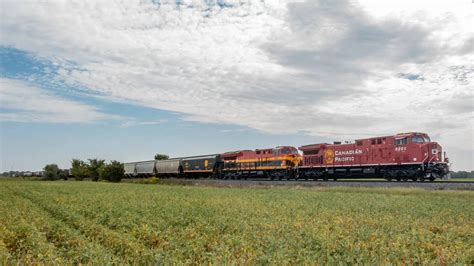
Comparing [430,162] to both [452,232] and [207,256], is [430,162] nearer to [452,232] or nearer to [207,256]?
[452,232]

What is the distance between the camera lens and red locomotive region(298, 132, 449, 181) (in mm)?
33375

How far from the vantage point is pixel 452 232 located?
12.5 m

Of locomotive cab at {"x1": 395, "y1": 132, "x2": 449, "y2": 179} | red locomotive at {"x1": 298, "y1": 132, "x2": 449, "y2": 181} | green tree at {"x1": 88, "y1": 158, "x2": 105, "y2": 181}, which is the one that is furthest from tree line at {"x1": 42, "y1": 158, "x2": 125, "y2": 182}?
locomotive cab at {"x1": 395, "y1": 132, "x2": 449, "y2": 179}

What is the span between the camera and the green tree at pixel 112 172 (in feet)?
Answer: 254

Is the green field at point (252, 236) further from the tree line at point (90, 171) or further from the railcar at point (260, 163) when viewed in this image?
the tree line at point (90, 171)

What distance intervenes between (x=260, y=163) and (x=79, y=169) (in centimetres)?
6164

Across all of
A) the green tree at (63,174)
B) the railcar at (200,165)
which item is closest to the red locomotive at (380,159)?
the railcar at (200,165)

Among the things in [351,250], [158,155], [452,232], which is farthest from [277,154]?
[158,155]

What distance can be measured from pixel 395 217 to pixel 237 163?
40118mm

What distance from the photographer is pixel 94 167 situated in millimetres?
88250

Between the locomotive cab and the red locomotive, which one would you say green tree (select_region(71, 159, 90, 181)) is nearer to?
the red locomotive

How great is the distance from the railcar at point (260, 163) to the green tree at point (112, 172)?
89.0 ft

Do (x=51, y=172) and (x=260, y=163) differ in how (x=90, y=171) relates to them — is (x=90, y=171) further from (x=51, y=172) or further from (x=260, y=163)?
(x=260, y=163)

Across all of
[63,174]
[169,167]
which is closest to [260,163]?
[169,167]
